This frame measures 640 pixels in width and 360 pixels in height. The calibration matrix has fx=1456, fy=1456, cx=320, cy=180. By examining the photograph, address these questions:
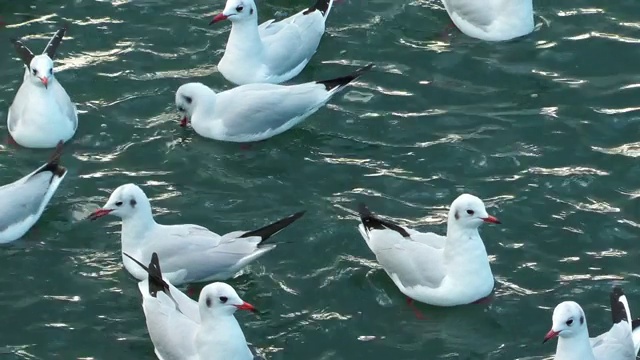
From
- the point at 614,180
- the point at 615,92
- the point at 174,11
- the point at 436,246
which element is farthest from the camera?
the point at 174,11

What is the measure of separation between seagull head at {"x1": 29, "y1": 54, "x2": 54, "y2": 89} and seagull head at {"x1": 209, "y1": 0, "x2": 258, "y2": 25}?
1.76 m

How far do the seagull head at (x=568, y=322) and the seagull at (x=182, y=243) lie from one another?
102 inches

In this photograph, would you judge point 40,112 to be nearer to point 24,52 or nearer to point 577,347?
point 24,52

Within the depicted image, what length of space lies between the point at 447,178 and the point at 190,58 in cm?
331

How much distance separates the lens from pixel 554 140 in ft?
44.1

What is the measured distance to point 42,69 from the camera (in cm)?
1323

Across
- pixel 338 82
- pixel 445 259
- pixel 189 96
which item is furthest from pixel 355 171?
pixel 445 259

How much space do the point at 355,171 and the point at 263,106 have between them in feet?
3.77

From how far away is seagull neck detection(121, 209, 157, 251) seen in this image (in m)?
11.7

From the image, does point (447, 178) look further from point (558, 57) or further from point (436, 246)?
point (558, 57)

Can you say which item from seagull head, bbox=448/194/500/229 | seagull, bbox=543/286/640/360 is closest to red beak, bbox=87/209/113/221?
seagull head, bbox=448/194/500/229

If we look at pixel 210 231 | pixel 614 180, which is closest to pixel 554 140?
pixel 614 180

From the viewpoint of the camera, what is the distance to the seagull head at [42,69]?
13234 mm

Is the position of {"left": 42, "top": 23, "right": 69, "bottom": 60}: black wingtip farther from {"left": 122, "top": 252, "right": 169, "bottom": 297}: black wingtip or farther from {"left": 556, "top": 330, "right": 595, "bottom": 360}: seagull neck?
{"left": 556, "top": 330, "right": 595, "bottom": 360}: seagull neck
